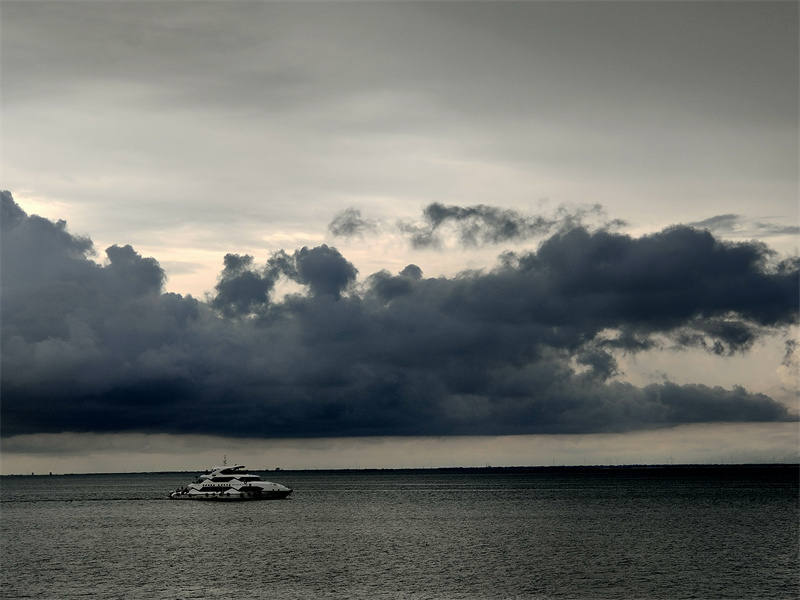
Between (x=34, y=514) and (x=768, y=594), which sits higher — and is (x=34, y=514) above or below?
below

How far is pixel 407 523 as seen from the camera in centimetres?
14950

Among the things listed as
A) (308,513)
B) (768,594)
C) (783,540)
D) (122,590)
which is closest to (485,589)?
(768,594)

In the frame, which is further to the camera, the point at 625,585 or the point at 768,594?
the point at 625,585

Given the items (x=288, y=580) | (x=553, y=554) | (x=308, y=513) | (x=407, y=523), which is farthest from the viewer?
(x=308, y=513)

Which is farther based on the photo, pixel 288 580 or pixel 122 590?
pixel 288 580

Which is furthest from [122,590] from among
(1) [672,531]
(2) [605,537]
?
(1) [672,531]

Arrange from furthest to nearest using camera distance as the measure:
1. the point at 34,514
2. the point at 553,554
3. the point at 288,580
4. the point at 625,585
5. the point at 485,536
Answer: the point at 34,514, the point at 485,536, the point at 553,554, the point at 288,580, the point at 625,585

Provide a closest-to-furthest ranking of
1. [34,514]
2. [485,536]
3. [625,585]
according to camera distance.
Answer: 1. [625,585]
2. [485,536]
3. [34,514]

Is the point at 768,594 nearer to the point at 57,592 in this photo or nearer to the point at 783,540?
the point at 783,540

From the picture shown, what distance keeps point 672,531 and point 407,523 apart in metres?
48.3

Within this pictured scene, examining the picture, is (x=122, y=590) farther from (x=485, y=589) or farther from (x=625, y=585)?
(x=625, y=585)

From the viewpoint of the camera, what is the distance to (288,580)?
274 ft

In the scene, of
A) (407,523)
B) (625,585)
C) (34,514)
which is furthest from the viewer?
(34,514)

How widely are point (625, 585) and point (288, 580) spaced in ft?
114
